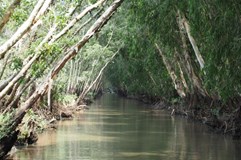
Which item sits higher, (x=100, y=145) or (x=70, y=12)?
(x=70, y=12)

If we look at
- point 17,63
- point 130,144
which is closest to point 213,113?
point 130,144

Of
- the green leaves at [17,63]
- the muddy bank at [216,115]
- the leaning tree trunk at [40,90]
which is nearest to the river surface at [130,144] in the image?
the muddy bank at [216,115]

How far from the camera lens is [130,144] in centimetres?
2180

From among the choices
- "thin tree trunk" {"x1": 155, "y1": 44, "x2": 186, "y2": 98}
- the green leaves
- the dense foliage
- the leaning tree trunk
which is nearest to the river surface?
the leaning tree trunk

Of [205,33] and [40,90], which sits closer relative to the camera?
[40,90]

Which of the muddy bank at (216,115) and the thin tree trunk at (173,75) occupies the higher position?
the thin tree trunk at (173,75)

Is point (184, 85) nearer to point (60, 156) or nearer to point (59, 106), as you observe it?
point (59, 106)

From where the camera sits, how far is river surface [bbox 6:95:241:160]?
1845 cm

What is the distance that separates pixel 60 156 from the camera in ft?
59.9

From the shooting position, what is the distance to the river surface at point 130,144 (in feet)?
60.5

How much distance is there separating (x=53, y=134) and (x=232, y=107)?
8.70 meters

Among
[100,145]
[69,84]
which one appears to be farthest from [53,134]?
[69,84]

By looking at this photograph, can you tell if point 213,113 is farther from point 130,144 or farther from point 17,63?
point 17,63

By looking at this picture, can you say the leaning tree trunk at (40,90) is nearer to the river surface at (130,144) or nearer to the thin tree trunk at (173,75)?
the river surface at (130,144)
